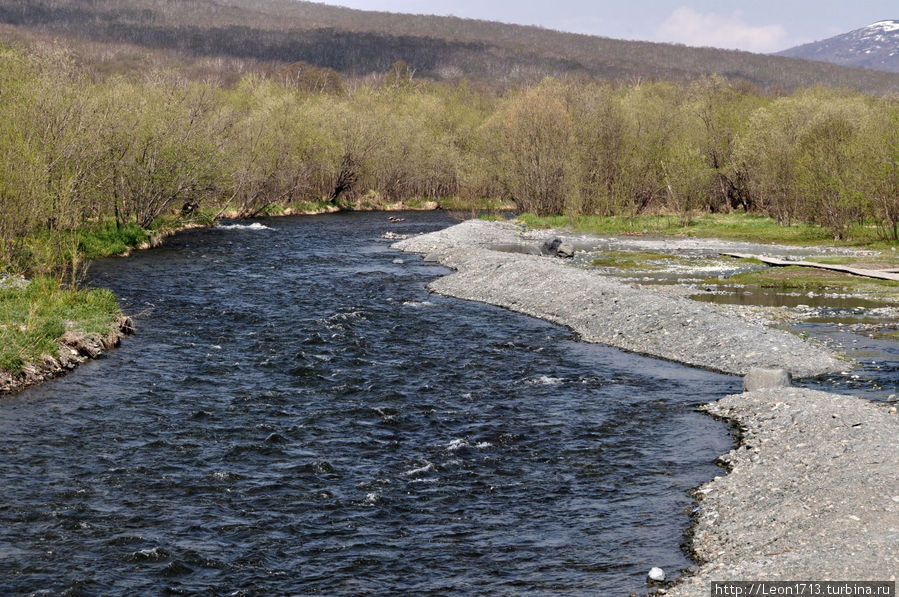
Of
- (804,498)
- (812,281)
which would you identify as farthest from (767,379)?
(812,281)

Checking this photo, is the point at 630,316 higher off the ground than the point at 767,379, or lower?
higher

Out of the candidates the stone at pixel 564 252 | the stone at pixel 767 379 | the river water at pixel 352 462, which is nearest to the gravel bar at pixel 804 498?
the river water at pixel 352 462

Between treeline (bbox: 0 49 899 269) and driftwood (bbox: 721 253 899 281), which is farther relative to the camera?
treeline (bbox: 0 49 899 269)

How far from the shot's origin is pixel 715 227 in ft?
251

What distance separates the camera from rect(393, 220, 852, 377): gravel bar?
28.1m

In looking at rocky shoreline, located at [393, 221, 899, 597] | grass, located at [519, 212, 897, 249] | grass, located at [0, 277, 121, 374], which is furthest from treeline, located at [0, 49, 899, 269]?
rocky shoreline, located at [393, 221, 899, 597]

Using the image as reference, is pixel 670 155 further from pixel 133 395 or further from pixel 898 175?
pixel 133 395

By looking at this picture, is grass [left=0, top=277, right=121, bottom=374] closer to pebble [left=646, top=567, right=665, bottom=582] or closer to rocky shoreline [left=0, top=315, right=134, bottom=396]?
rocky shoreline [left=0, top=315, right=134, bottom=396]

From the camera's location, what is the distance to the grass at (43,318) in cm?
2495

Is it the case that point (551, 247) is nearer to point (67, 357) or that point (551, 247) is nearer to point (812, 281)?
point (812, 281)

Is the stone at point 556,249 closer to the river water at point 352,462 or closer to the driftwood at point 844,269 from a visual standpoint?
the driftwood at point 844,269

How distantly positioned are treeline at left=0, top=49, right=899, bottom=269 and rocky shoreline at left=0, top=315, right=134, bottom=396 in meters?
12.3

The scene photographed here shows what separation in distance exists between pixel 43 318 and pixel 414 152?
93.7 metres

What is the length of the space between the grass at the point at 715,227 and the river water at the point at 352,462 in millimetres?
39926
